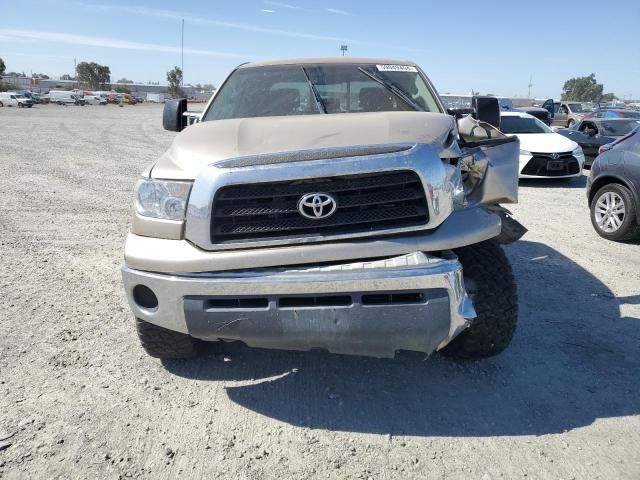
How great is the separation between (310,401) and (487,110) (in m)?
2.59

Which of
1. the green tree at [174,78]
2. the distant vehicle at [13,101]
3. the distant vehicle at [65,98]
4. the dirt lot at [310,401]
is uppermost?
the green tree at [174,78]

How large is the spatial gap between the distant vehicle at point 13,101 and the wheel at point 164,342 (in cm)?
6065

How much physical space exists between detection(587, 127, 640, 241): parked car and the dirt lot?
184 centimetres

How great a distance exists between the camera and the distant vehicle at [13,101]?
53562 mm

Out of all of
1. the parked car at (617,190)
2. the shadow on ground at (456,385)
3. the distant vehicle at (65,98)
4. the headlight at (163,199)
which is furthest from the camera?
the distant vehicle at (65,98)

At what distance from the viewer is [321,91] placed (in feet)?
13.3

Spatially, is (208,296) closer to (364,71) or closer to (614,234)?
(364,71)

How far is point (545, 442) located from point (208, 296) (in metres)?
1.86

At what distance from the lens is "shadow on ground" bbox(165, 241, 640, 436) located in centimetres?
276

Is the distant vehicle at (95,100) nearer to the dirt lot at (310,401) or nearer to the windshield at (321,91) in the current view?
the dirt lot at (310,401)

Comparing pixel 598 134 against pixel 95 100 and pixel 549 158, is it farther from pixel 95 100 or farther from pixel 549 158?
pixel 95 100

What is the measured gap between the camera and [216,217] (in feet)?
8.38

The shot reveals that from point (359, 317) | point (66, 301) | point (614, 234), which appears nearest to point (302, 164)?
point (359, 317)

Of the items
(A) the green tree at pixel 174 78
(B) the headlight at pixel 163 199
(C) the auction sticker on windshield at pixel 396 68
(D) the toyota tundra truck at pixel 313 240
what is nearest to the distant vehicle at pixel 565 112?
(C) the auction sticker on windshield at pixel 396 68
